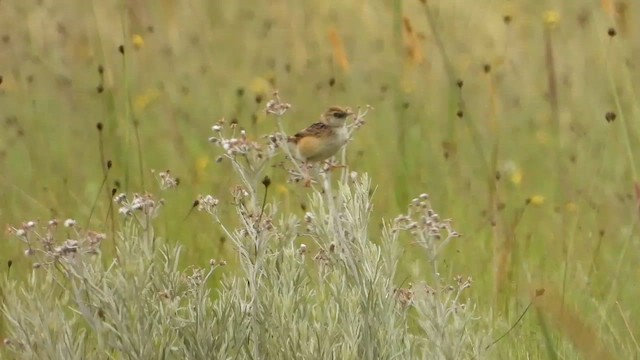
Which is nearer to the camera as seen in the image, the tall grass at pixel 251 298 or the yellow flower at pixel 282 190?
the tall grass at pixel 251 298

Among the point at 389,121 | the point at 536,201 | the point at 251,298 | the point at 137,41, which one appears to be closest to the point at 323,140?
the point at 251,298

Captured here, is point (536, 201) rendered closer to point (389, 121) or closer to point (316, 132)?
point (389, 121)

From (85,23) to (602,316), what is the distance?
4.39 metres

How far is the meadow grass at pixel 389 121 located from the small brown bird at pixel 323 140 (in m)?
0.40

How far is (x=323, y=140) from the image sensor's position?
3930 mm

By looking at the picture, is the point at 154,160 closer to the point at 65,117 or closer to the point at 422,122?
the point at 65,117

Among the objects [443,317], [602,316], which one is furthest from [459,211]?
[443,317]

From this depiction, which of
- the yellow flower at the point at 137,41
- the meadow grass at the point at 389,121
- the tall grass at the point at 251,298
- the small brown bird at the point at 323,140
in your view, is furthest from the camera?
the yellow flower at the point at 137,41

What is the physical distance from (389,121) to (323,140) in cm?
220

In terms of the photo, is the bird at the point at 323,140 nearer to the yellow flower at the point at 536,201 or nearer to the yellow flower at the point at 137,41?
the yellow flower at the point at 536,201

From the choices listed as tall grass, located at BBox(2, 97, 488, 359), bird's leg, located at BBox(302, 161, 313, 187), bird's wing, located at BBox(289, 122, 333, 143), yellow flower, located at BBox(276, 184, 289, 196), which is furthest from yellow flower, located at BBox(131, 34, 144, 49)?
tall grass, located at BBox(2, 97, 488, 359)

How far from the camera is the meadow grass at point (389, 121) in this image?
459 centimetres

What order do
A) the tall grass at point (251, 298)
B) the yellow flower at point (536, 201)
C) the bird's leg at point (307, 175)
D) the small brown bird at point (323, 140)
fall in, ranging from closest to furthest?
1. the tall grass at point (251, 298)
2. the bird's leg at point (307, 175)
3. the small brown bird at point (323, 140)
4. the yellow flower at point (536, 201)

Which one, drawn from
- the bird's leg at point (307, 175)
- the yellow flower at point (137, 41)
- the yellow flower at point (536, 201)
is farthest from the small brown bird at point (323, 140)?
the yellow flower at point (137, 41)
